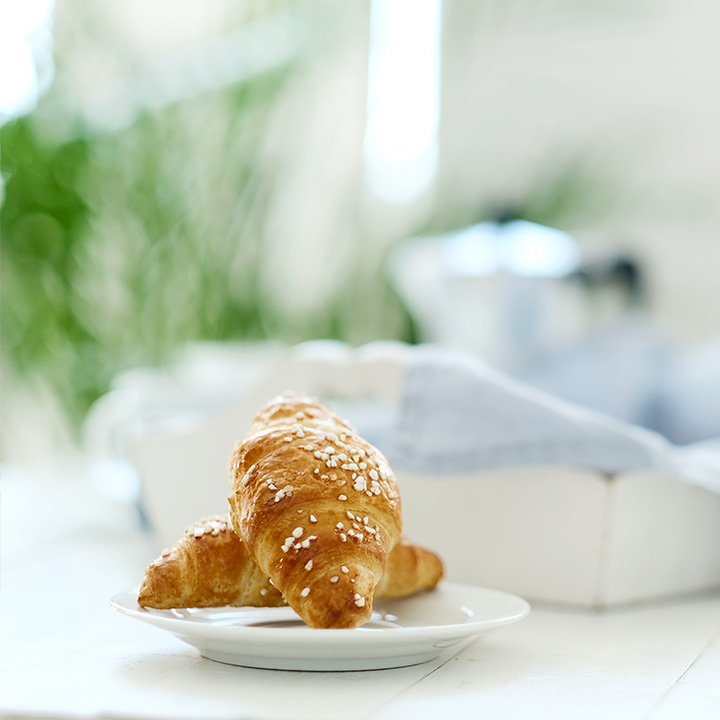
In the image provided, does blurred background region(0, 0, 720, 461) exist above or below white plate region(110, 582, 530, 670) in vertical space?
above

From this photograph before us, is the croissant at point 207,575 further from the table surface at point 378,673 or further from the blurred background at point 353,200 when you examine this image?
the blurred background at point 353,200

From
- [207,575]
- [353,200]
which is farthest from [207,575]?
[353,200]

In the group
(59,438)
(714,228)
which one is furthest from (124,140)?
(714,228)

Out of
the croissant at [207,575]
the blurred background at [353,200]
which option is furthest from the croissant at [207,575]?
the blurred background at [353,200]

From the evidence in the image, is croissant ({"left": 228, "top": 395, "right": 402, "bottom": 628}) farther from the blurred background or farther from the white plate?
the blurred background

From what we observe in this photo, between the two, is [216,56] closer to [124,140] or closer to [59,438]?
[124,140]

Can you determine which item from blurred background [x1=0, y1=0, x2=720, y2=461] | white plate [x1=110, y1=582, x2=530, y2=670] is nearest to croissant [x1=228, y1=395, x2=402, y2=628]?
white plate [x1=110, y1=582, x2=530, y2=670]

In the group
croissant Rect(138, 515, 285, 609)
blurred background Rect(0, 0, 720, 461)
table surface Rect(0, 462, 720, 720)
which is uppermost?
blurred background Rect(0, 0, 720, 461)
